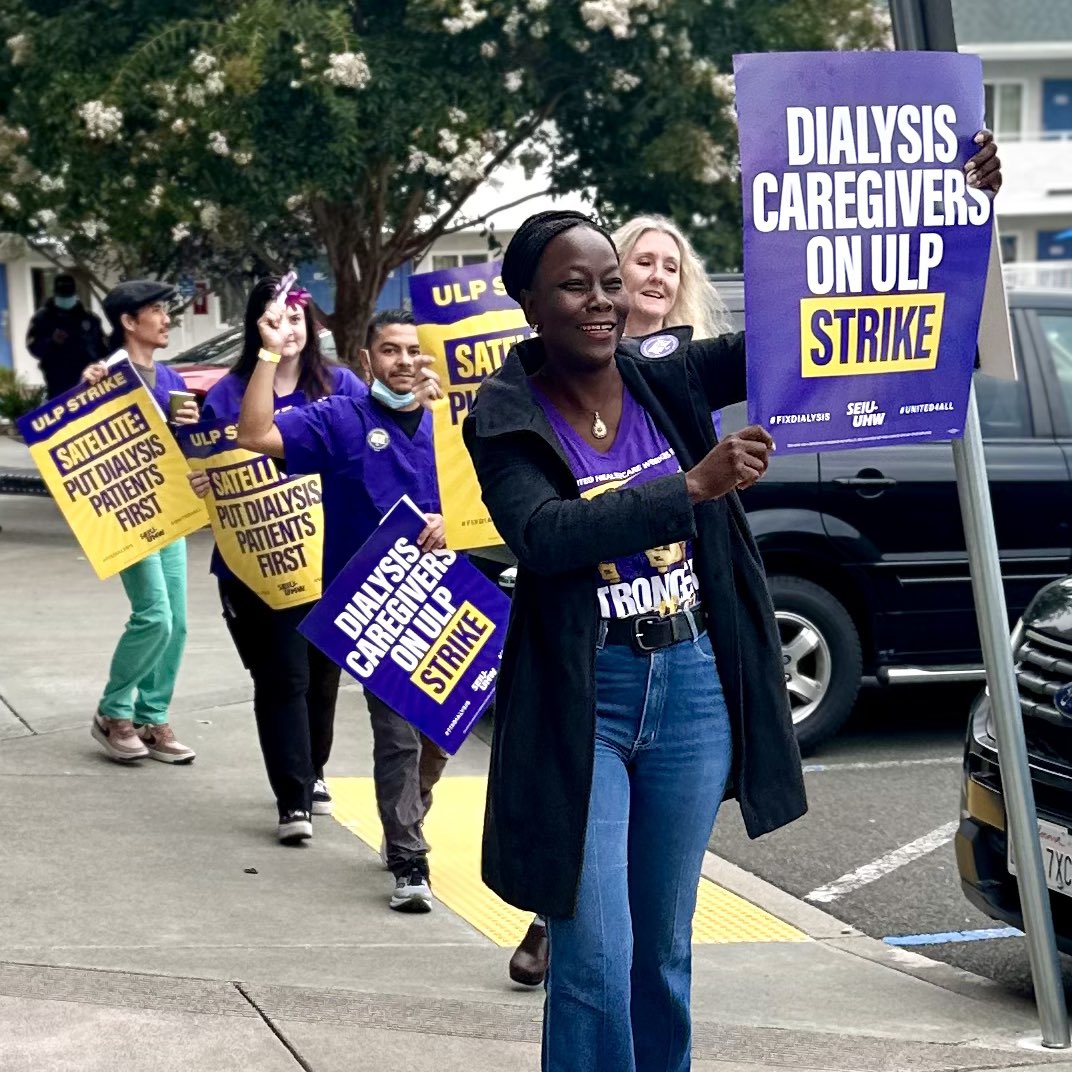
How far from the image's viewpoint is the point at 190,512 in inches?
270

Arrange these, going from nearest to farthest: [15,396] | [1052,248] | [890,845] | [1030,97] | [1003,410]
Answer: [890,845], [1003,410], [15,396], [1030,97], [1052,248]

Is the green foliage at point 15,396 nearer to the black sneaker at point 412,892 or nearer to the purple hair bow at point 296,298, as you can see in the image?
the purple hair bow at point 296,298

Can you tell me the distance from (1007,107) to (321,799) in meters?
40.4

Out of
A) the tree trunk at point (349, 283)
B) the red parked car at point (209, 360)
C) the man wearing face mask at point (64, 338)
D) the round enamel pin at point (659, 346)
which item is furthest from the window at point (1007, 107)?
the round enamel pin at point (659, 346)

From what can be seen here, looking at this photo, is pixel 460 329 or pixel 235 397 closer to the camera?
pixel 460 329

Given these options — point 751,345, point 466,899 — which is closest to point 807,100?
point 751,345

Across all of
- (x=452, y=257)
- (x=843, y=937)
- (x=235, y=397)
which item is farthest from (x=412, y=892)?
(x=452, y=257)

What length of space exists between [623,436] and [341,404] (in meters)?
2.50

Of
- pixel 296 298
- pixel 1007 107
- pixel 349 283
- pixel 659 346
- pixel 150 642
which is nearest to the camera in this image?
pixel 659 346

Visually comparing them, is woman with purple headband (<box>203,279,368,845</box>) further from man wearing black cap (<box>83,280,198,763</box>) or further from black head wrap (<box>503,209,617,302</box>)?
black head wrap (<box>503,209,617,302</box>)

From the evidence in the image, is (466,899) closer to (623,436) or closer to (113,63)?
(623,436)

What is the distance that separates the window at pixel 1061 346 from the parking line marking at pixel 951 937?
2.93 m

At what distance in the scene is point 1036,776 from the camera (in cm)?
468

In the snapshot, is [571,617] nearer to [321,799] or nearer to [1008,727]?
[1008,727]
